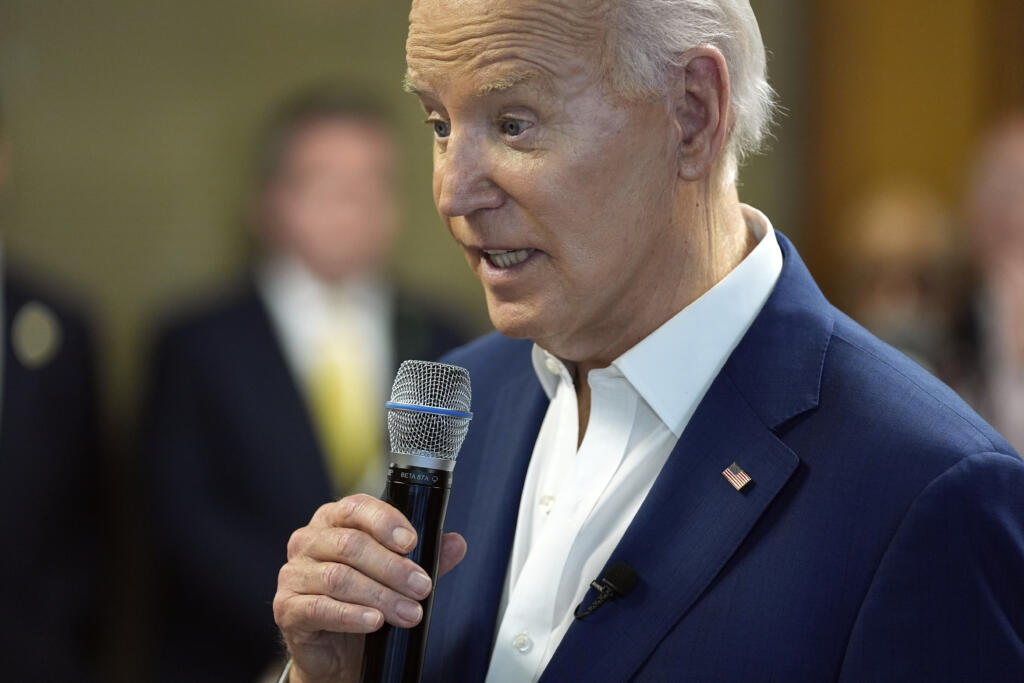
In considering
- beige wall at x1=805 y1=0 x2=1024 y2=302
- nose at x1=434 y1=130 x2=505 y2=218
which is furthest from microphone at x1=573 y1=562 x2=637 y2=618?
beige wall at x1=805 y1=0 x2=1024 y2=302

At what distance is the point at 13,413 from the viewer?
389cm

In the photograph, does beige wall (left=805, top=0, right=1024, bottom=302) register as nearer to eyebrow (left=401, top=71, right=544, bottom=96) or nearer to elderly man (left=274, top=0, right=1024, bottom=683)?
elderly man (left=274, top=0, right=1024, bottom=683)

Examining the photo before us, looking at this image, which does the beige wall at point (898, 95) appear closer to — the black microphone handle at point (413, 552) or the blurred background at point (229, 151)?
the blurred background at point (229, 151)

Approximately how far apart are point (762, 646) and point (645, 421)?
387 millimetres

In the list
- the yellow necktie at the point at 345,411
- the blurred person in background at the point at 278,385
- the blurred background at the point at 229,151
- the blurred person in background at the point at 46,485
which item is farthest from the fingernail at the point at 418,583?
the blurred background at the point at 229,151

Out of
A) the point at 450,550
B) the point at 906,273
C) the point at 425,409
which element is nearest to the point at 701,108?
the point at 425,409

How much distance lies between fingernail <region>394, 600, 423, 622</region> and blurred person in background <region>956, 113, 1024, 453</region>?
9.00 ft

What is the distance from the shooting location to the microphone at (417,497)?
1.55 metres

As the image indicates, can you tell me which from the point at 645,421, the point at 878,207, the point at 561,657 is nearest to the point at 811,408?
the point at 645,421

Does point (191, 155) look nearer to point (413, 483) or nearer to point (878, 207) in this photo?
point (878, 207)

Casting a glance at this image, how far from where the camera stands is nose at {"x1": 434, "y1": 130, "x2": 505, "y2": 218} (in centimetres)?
172

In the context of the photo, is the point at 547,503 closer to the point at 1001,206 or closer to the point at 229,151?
the point at 1001,206

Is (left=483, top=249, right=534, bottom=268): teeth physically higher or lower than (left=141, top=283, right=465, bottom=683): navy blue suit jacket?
higher

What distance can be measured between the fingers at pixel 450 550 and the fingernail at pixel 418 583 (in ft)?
0.49
